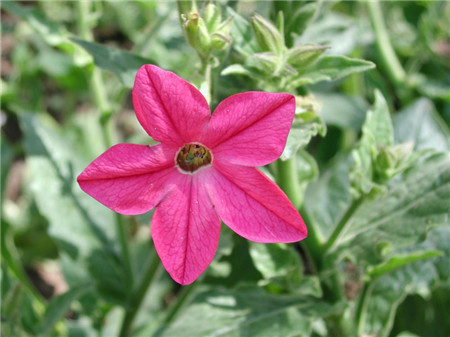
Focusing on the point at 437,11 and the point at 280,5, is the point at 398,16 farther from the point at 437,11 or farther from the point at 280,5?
the point at 280,5

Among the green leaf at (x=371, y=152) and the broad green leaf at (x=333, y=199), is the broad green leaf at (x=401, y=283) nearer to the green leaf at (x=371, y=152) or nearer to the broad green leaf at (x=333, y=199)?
the broad green leaf at (x=333, y=199)

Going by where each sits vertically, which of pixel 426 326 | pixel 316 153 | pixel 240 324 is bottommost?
pixel 426 326

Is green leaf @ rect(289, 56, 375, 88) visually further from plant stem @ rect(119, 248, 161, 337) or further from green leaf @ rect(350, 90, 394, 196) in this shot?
plant stem @ rect(119, 248, 161, 337)

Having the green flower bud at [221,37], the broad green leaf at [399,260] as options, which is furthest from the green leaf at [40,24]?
the broad green leaf at [399,260]

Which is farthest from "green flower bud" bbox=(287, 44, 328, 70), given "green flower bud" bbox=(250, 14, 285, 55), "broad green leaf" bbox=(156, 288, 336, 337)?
"broad green leaf" bbox=(156, 288, 336, 337)

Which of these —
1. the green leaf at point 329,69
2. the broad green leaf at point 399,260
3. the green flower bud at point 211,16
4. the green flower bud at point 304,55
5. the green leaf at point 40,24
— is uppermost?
the green leaf at point 40,24

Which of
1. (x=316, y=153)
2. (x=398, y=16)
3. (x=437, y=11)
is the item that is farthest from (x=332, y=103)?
(x=398, y=16)

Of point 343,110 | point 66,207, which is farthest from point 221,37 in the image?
point 343,110

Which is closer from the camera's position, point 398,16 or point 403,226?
point 403,226
